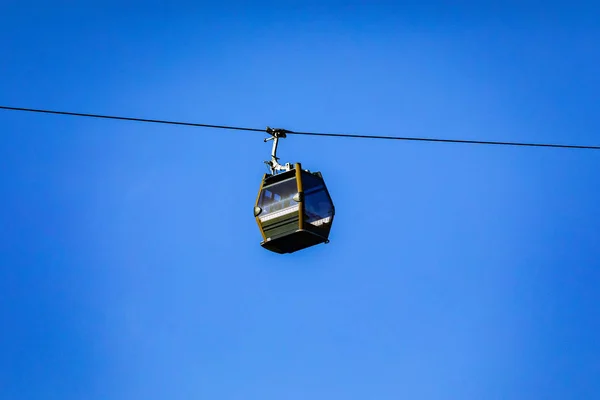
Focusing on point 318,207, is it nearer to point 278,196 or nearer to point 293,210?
point 293,210

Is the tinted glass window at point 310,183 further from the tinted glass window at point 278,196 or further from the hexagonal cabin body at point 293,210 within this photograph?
the tinted glass window at point 278,196

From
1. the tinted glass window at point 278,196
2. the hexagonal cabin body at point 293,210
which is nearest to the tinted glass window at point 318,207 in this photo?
the hexagonal cabin body at point 293,210

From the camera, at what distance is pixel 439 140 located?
67.7ft

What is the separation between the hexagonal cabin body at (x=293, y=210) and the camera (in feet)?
71.3

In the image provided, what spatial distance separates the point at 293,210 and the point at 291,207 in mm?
125

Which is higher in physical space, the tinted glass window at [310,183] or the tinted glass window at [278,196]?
the tinted glass window at [310,183]

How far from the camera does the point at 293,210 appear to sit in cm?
2175

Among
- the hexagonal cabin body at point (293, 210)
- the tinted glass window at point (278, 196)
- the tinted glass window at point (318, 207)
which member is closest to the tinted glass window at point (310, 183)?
the hexagonal cabin body at point (293, 210)

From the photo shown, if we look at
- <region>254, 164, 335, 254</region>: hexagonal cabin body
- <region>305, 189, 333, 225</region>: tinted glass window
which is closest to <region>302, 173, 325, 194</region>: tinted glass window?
<region>254, 164, 335, 254</region>: hexagonal cabin body

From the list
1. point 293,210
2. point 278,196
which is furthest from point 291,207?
point 278,196

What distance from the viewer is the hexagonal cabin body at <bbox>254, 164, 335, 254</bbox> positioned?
21.7m

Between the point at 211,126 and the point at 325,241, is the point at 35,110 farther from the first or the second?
the point at 325,241

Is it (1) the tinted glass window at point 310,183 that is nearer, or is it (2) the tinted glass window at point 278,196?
(2) the tinted glass window at point 278,196

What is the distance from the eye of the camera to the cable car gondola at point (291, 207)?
71.3 ft
